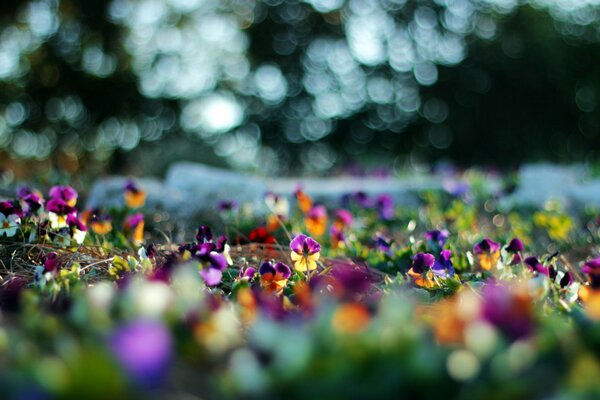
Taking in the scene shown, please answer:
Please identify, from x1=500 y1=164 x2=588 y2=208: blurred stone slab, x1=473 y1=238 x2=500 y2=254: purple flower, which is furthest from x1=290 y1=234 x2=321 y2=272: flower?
x1=500 y1=164 x2=588 y2=208: blurred stone slab

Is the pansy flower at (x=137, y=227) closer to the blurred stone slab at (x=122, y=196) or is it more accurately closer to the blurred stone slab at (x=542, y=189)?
the blurred stone slab at (x=122, y=196)

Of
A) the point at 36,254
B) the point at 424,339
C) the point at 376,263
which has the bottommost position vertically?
the point at 376,263

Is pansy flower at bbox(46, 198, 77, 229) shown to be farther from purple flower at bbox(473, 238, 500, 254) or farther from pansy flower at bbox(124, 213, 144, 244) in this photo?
purple flower at bbox(473, 238, 500, 254)

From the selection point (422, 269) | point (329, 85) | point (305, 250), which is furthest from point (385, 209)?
point (329, 85)

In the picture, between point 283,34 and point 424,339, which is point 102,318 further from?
point 283,34

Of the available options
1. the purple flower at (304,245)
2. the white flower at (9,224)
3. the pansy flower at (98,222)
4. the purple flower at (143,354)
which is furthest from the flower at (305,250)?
the purple flower at (143,354)

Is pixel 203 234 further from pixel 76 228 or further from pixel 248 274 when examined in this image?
pixel 76 228

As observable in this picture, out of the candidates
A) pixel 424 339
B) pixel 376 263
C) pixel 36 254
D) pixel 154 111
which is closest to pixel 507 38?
pixel 154 111
